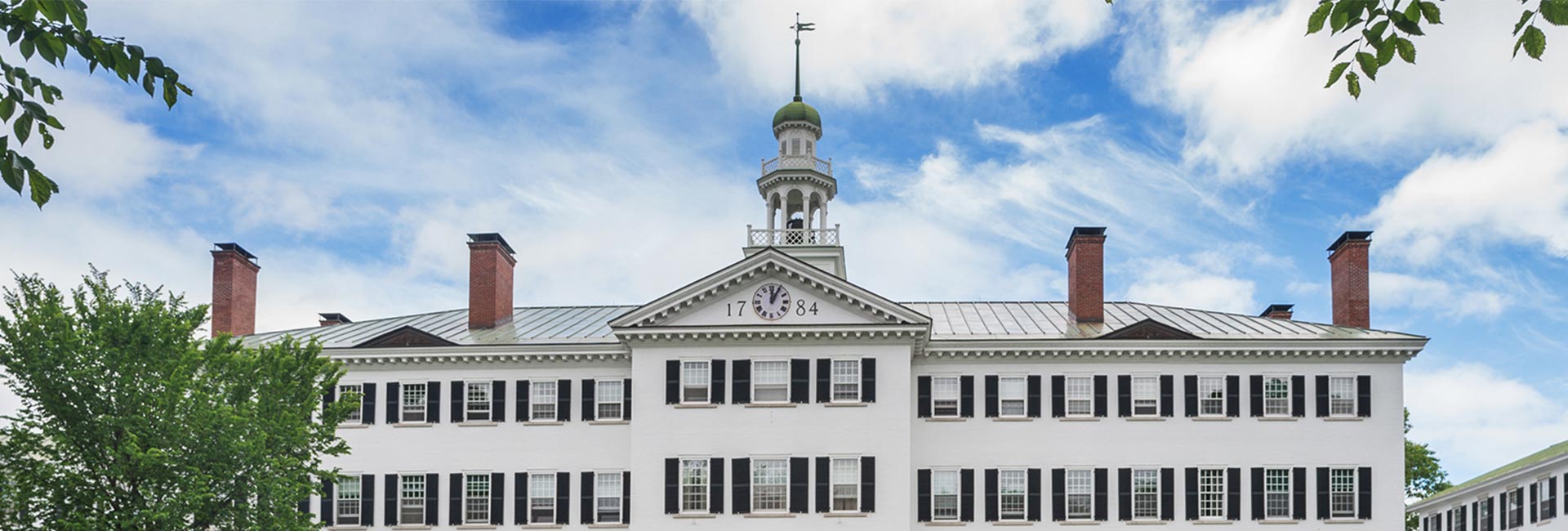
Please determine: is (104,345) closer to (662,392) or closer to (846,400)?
(662,392)

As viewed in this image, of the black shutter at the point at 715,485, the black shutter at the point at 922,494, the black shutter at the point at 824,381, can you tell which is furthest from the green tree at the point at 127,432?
the black shutter at the point at 922,494

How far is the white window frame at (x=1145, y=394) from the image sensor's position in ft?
143

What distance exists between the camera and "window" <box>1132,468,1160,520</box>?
140 ft

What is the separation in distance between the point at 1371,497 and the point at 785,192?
20.3 m

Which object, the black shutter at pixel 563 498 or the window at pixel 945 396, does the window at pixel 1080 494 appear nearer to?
the window at pixel 945 396

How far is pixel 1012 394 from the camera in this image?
4378 cm

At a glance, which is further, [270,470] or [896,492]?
[896,492]

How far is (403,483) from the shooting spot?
44156 millimetres

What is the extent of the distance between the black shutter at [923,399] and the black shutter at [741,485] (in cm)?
538

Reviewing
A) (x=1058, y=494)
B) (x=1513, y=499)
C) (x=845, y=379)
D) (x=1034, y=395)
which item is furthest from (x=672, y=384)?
(x=1513, y=499)

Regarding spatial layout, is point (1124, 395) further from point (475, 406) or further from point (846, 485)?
point (475, 406)

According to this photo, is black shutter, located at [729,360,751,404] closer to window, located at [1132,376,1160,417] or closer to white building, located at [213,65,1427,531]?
white building, located at [213,65,1427,531]

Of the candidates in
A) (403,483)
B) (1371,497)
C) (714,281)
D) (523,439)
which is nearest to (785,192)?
(714,281)

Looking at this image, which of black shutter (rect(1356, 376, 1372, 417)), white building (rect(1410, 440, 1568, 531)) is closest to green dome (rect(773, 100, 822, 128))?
black shutter (rect(1356, 376, 1372, 417))
